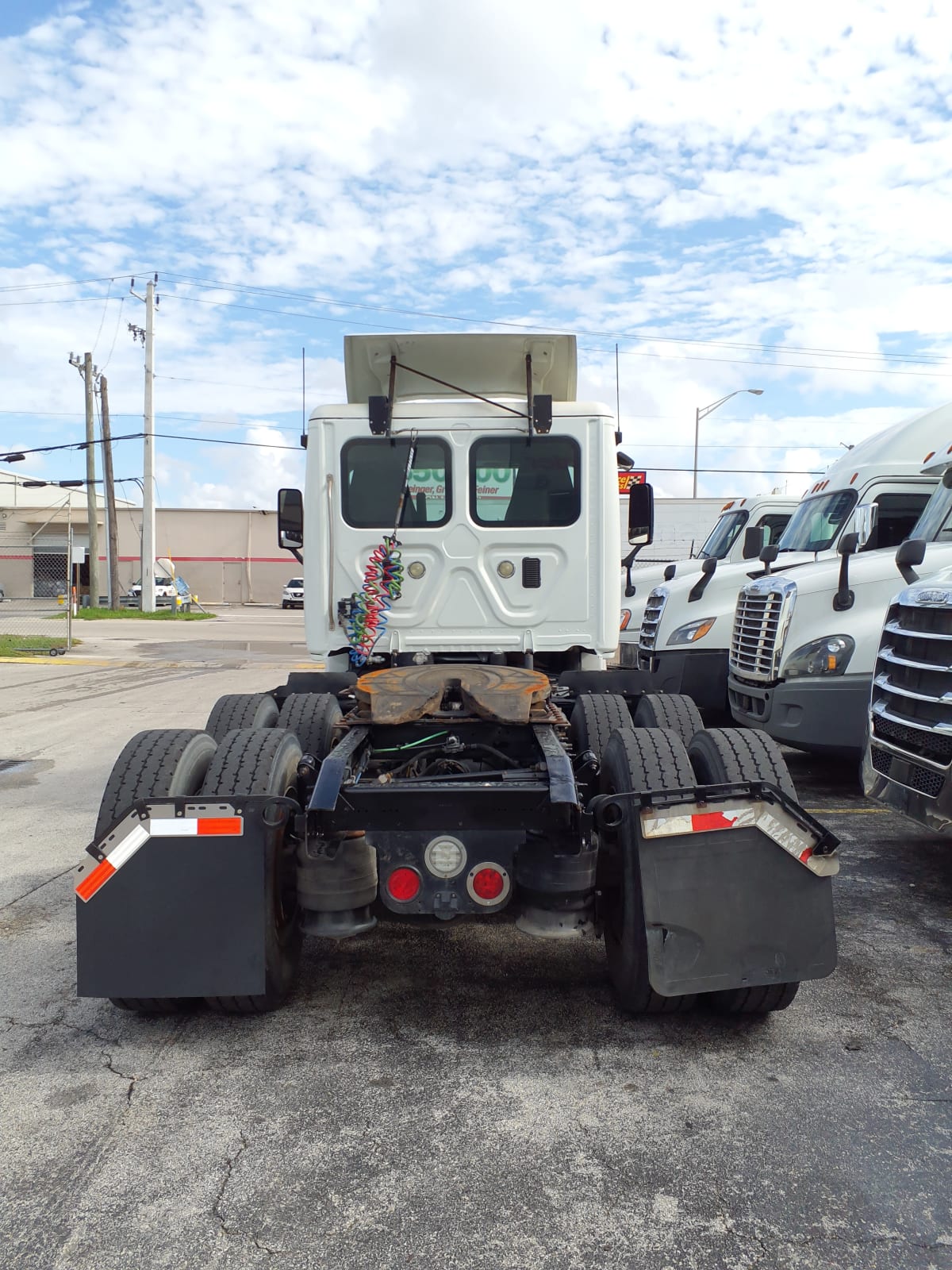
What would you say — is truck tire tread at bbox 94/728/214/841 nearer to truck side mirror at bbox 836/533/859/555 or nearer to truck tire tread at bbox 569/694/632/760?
truck tire tread at bbox 569/694/632/760

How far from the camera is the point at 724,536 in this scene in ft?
43.4

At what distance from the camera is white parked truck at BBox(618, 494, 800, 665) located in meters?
12.5

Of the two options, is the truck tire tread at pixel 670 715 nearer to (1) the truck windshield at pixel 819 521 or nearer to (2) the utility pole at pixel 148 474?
(1) the truck windshield at pixel 819 521

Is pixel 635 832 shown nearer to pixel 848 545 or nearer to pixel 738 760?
pixel 738 760

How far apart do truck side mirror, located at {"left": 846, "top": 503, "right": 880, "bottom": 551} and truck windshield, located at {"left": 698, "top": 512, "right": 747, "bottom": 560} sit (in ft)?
13.3

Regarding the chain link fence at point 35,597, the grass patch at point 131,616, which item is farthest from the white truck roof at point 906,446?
the grass patch at point 131,616

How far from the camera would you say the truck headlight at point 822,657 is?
7.72 m

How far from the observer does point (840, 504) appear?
9828 mm

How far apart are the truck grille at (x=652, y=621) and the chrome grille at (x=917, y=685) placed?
495 centimetres

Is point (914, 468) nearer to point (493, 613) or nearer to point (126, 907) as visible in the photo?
point (493, 613)

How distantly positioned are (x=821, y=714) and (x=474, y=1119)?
5.27 meters

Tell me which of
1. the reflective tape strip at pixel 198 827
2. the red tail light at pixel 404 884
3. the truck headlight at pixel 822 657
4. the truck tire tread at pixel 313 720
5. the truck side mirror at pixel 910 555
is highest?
the truck side mirror at pixel 910 555

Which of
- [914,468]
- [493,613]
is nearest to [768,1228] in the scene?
[493,613]

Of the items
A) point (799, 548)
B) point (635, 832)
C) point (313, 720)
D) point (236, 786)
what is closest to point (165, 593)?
point (799, 548)
